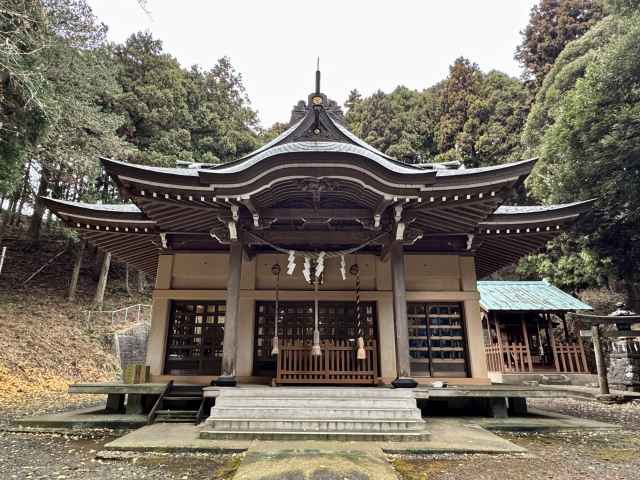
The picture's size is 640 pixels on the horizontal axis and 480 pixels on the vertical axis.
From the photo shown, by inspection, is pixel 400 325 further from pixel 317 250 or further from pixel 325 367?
pixel 317 250

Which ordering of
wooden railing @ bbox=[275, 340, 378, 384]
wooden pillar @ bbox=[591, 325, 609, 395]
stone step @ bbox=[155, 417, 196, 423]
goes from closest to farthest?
1. stone step @ bbox=[155, 417, 196, 423]
2. wooden railing @ bbox=[275, 340, 378, 384]
3. wooden pillar @ bbox=[591, 325, 609, 395]

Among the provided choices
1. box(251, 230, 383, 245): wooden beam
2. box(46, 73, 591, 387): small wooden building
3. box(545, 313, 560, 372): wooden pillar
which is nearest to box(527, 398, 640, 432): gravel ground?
box(46, 73, 591, 387): small wooden building

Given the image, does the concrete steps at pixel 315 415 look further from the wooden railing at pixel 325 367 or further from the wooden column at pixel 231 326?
the wooden railing at pixel 325 367

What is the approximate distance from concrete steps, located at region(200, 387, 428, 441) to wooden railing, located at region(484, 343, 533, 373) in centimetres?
1064

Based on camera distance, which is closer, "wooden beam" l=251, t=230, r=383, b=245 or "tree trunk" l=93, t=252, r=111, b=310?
"wooden beam" l=251, t=230, r=383, b=245

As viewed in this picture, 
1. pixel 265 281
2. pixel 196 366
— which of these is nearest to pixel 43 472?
pixel 196 366

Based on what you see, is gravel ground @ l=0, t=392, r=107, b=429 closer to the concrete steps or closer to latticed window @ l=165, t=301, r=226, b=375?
latticed window @ l=165, t=301, r=226, b=375

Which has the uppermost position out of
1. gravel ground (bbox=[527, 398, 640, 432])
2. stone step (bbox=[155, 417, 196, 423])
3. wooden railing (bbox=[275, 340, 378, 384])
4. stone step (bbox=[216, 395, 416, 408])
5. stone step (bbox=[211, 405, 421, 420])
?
wooden railing (bbox=[275, 340, 378, 384])

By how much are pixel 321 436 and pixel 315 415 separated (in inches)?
13.5

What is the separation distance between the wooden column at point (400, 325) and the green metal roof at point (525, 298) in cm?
1074

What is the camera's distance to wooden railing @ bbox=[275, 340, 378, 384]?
6.88m

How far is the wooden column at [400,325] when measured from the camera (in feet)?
20.8

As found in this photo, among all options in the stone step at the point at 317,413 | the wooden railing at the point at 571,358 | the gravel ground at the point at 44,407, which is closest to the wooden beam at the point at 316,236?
the stone step at the point at 317,413

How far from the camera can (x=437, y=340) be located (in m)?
8.23
